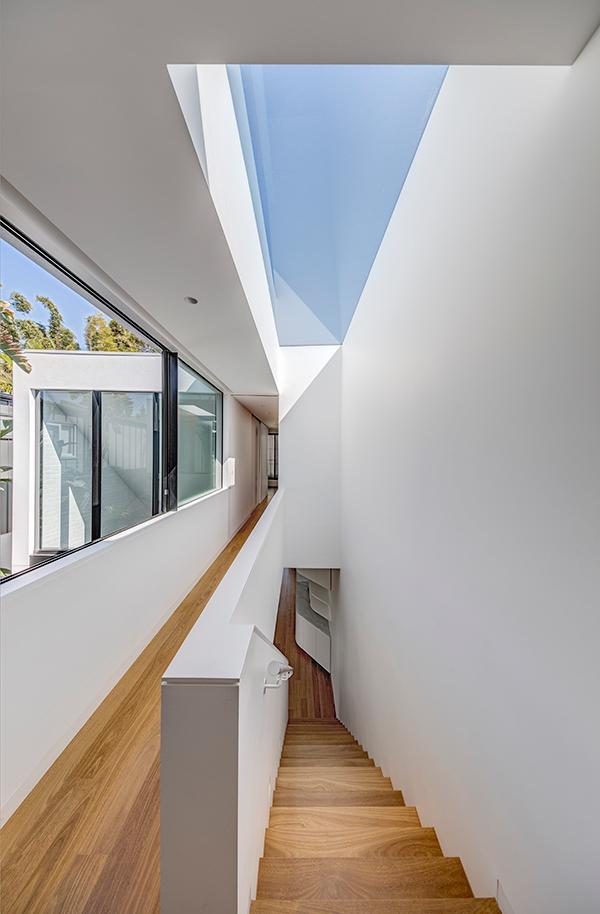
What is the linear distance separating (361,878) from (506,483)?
4.81 feet

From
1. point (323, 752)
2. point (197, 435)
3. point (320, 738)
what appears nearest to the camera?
point (323, 752)

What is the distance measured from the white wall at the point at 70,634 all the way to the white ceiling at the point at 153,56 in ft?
5.65

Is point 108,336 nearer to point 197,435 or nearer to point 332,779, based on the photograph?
point 197,435

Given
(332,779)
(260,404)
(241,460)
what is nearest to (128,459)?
(332,779)

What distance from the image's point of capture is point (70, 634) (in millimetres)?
2330

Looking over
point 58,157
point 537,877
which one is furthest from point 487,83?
point 537,877

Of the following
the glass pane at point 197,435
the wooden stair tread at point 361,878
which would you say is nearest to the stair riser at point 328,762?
the wooden stair tread at point 361,878

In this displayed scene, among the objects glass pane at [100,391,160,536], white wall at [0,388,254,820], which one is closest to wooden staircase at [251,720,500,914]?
white wall at [0,388,254,820]

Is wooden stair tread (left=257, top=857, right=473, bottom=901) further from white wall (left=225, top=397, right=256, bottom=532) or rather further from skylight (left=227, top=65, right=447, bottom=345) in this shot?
white wall (left=225, top=397, right=256, bottom=532)

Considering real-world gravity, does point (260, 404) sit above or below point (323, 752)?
above

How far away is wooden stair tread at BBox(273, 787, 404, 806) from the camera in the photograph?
2600 millimetres

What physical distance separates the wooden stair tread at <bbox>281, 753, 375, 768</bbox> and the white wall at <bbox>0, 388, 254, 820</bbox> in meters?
1.59

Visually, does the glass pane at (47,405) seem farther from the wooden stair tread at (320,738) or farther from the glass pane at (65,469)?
the wooden stair tread at (320,738)

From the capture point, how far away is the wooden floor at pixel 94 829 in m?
1.49
